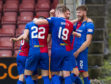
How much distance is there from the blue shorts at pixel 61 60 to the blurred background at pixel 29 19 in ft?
7.22

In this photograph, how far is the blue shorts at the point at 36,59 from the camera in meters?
5.91

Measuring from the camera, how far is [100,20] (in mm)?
8695

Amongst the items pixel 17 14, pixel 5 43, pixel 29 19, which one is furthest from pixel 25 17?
pixel 5 43

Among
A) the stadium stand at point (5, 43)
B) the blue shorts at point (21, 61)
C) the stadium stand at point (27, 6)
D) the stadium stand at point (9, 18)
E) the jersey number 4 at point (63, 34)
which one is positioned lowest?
the blue shorts at point (21, 61)

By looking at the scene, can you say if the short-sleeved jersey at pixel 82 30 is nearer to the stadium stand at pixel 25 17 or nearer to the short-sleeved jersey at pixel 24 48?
the short-sleeved jersey at pixel 24 48

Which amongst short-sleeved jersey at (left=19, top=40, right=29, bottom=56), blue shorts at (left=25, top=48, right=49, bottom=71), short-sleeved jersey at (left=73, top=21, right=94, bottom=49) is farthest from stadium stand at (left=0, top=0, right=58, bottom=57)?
blue shorts at (left=25, top=48, right=49, bottom=71)

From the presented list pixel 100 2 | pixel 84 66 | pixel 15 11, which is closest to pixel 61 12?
pixel 84 66

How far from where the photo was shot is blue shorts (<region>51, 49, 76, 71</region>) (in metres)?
5.82

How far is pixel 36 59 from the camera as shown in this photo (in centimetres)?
595

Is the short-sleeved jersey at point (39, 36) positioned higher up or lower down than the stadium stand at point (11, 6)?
lower down

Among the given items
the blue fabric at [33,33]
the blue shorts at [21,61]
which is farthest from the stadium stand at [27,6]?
the blue fabric at [33,33]

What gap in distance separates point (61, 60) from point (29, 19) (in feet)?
15.1

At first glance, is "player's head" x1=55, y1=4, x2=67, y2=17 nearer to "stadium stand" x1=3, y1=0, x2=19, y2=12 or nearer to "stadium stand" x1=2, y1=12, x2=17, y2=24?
"stadium stand" x1=2, y1=12, x2=17, y2=24

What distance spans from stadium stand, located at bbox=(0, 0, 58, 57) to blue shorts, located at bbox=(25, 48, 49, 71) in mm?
3623
